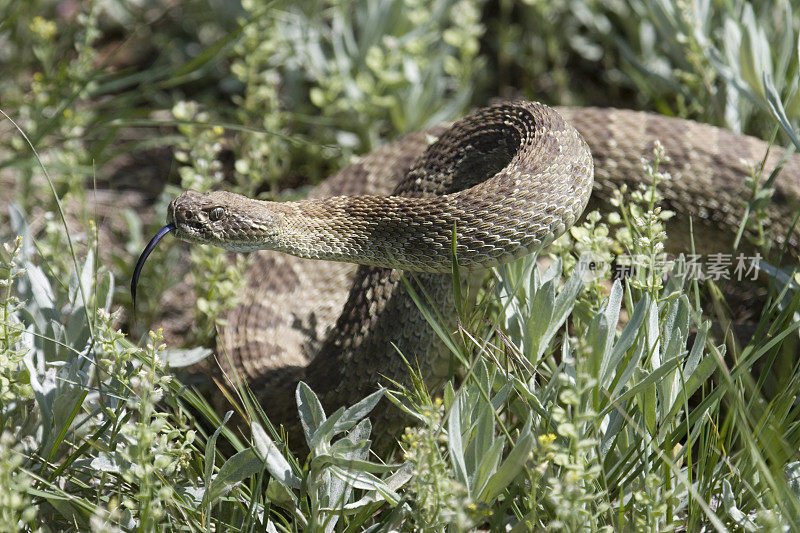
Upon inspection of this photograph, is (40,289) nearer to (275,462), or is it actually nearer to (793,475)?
(275,462)

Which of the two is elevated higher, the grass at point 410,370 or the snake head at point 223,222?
the snake head at point 223,222

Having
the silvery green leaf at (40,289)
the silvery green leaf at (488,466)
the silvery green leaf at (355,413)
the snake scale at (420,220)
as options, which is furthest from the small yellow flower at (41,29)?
the silvery green leaf at (488,466)

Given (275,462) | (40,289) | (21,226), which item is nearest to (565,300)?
(275,462)

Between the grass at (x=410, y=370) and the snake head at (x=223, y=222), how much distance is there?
461mm

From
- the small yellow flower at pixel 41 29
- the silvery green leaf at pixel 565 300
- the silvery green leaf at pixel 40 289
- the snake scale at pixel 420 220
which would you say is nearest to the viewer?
the silvery green leaf at pixel 565 300

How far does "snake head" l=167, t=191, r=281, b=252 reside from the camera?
4.43 metres

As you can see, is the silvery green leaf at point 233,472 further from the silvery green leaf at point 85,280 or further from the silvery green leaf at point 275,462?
the silvery green leaf at point 85,280

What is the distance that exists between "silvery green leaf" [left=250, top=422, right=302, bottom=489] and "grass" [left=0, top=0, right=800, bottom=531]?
0.01 meters

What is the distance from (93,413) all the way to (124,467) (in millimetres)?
599

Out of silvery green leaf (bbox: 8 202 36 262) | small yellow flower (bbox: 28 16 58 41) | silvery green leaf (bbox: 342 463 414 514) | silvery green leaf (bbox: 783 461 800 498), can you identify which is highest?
small yellow flower (bbox: 28 16 58 41)

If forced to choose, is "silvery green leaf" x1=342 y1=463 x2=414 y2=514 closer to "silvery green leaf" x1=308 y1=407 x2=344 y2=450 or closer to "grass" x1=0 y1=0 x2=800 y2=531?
"grass" x1=0 y1=0 x2=800 y2=531

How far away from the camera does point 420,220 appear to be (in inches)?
168

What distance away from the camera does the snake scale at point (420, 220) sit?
420cm

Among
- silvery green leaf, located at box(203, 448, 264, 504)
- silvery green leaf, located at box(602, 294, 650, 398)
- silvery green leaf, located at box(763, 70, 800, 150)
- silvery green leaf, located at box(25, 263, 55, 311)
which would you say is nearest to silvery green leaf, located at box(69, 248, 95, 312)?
silvery green leaf, located at box(25, 263, 55, 311)
